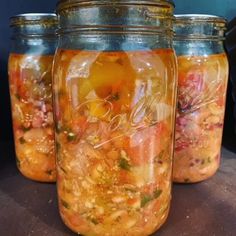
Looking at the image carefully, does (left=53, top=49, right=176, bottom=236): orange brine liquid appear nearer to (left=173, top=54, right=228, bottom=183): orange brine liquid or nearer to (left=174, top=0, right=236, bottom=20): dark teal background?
(left=173, top=54, right=228, bottom=183): orange brine liquid

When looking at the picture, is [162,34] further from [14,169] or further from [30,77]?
[14,169]

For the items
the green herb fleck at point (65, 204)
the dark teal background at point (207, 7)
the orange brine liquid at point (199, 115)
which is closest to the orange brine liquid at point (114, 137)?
→ the green herb fleck at point (65, 204)

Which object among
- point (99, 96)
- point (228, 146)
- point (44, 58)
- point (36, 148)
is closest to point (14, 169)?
point (36, 148)

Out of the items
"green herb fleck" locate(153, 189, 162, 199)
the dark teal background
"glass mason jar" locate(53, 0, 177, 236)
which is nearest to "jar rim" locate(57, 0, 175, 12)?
"glass mason jar" locate(53, 0, 177, 236)

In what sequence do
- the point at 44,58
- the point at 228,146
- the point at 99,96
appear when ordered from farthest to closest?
the point at 228,146 < the point at 44,58 < the point at 99,96

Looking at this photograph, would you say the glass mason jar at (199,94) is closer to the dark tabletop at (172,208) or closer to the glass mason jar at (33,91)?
the dark tabletop at (172,208)

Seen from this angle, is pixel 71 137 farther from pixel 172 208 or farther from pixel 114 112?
pixel 172 208
